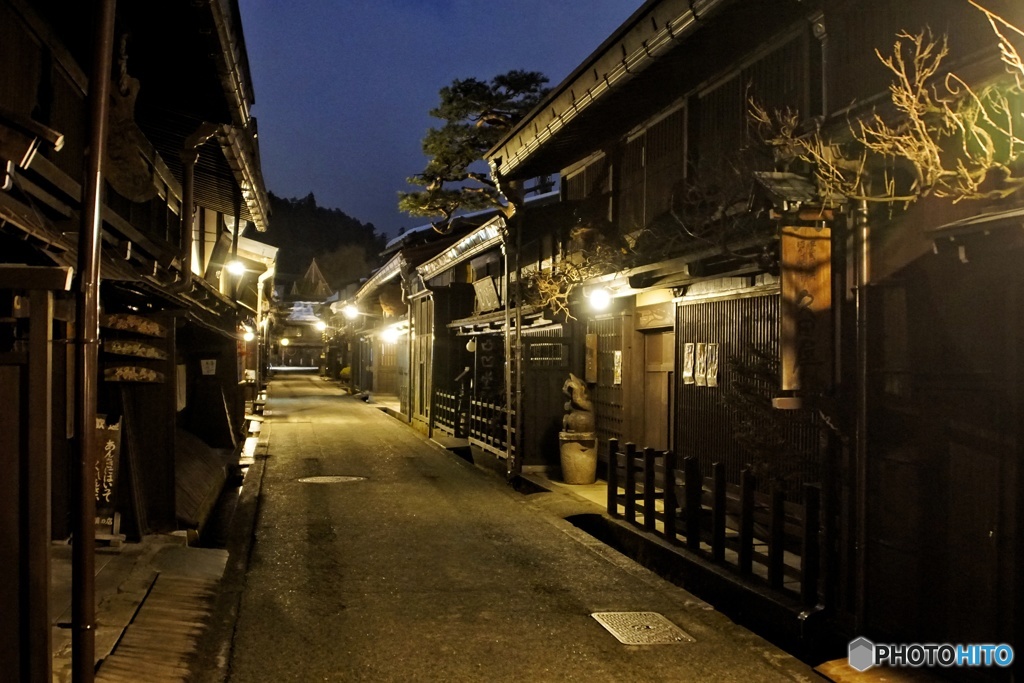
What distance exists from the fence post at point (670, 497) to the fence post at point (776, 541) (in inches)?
83.0

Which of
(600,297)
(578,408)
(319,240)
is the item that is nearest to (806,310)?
(600,297)

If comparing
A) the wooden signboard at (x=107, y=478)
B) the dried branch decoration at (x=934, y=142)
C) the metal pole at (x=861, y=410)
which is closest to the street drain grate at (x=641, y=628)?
the metal pole at (x=861, y=410)

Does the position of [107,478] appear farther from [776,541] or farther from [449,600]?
[776,541]

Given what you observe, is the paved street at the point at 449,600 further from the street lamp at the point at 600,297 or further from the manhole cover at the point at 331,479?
the street lamp at the point at 600,297

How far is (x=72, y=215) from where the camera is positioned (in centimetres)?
679

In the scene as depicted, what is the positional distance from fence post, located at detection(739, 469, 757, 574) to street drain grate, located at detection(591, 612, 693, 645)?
126cm

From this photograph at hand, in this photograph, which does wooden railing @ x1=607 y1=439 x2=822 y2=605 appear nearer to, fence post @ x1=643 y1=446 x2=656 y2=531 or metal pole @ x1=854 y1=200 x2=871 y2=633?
fence post @ x1=643 y1=446 x2=656 y2=531

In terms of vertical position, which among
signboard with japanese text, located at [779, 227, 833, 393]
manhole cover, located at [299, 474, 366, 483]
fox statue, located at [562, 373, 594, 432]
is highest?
signboard with japanese text, located at [779, 227, 833, 393]

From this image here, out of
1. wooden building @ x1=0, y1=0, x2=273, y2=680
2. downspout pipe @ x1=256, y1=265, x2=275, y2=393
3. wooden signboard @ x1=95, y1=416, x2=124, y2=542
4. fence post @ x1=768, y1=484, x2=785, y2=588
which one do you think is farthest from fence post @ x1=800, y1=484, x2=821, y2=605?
downspout pipe @ x1=256, y1=265, x2=275, y2=393

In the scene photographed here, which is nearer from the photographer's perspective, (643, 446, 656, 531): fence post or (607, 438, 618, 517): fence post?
(643, 446, 656, 531): fence post

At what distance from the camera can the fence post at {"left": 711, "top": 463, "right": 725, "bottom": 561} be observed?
9.50 m

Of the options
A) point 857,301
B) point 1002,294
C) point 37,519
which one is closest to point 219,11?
point 37,519

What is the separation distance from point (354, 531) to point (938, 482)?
27.6ft

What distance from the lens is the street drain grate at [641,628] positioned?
7.56m
